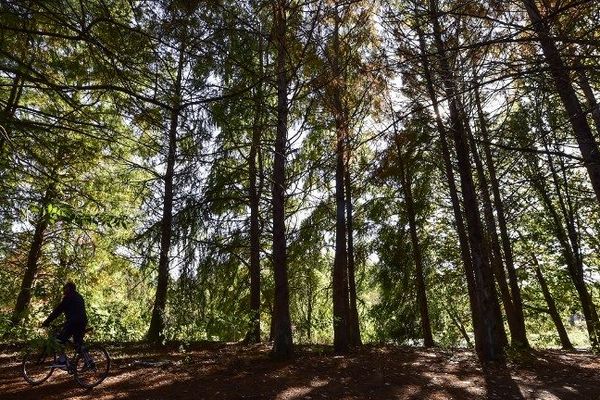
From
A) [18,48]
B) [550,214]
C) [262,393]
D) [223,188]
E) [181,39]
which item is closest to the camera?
[181,39]

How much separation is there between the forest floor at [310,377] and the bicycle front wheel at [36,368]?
5.3 inches

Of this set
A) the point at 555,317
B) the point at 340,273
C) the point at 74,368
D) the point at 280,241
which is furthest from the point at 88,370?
the point at 555,317

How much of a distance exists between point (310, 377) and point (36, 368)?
5425 mm

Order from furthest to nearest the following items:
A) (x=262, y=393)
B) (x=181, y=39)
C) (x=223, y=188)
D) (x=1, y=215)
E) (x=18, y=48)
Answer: (x=223, y=188)
(x=1, y=215)
(x=262, y=393)
(x=18, y=48)
(x=181, y=39)

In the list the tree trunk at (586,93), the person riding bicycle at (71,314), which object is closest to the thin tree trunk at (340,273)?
the tree trunk at (586,93)

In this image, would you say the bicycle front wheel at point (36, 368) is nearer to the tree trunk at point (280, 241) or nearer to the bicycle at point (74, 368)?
the bicycle at point (74, 368)

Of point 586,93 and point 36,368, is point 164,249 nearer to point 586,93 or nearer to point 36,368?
point 36,368

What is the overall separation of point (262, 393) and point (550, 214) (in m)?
14.7

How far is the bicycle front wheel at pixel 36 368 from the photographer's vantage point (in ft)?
23.4

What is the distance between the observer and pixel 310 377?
26.2 ft

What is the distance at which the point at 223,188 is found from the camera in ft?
37.1

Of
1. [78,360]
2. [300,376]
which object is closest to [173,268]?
[78,360]

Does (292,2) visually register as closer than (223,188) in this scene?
Yes

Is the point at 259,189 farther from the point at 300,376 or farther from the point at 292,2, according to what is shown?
the point at 300,376
